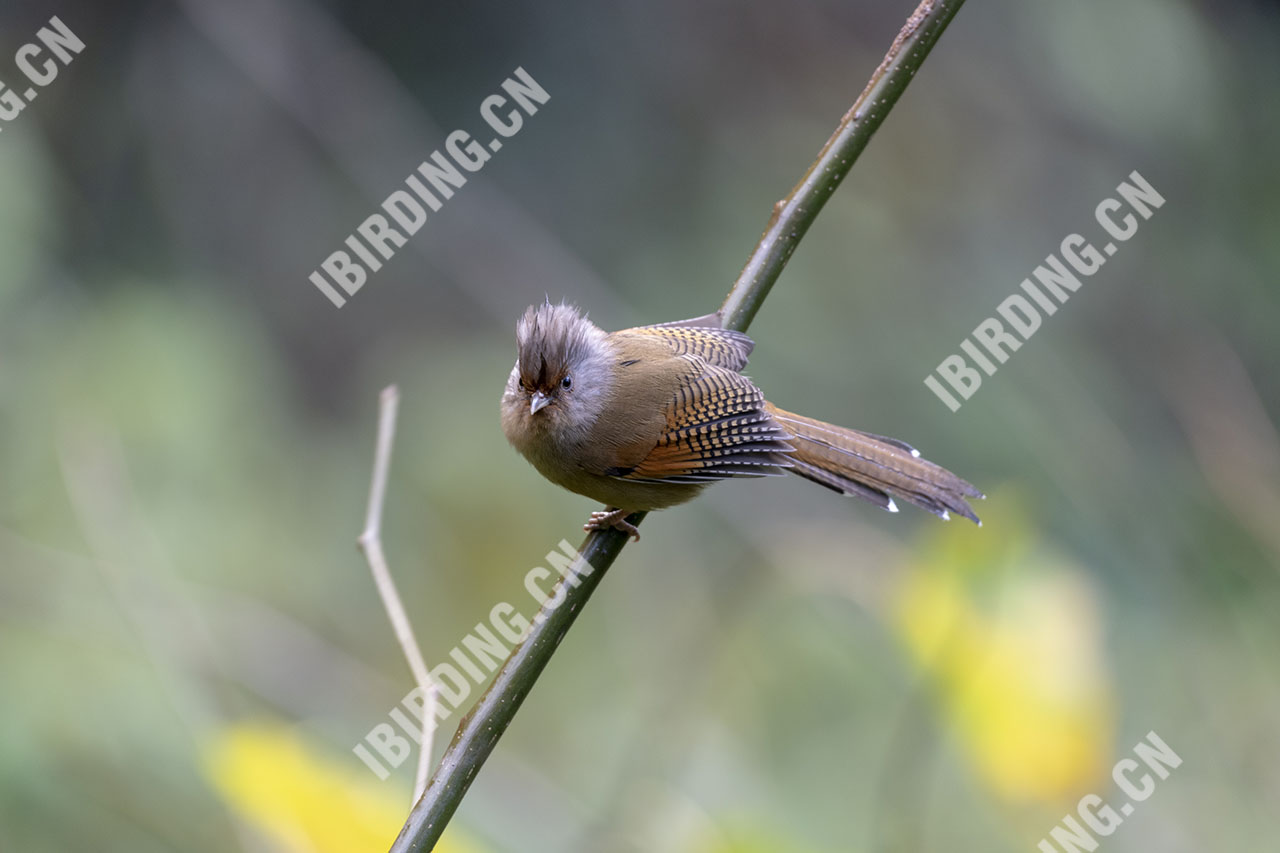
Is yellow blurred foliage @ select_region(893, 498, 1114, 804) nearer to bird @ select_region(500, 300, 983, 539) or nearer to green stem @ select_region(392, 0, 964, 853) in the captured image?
bird @ select_region(500, 300, 983, 539)

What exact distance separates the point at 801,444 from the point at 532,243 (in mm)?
2821

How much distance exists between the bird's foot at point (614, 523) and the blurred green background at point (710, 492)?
20.2 inches

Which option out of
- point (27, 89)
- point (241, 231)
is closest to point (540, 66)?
point (241, 231)

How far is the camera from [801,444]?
138 inches

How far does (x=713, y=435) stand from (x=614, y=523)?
548mm

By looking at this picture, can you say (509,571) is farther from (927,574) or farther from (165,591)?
(927,574)

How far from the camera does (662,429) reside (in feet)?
11.0

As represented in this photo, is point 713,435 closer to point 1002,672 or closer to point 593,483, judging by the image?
point 593,483

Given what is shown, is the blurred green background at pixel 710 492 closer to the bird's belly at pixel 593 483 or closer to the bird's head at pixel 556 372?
the bird's belly at pixel 593 483

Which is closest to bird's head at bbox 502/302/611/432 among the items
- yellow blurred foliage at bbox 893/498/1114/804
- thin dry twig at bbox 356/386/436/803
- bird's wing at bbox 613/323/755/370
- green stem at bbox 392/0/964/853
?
bird's wing at bbox 613/323/755/370

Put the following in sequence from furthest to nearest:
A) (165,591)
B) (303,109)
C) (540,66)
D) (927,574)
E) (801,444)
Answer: (540,66)
(303,109)
(165,591)
(801,444)
(927,574)

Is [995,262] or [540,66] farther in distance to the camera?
[995,262]

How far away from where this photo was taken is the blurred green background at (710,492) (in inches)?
144

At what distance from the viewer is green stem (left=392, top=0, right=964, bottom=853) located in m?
1.97
